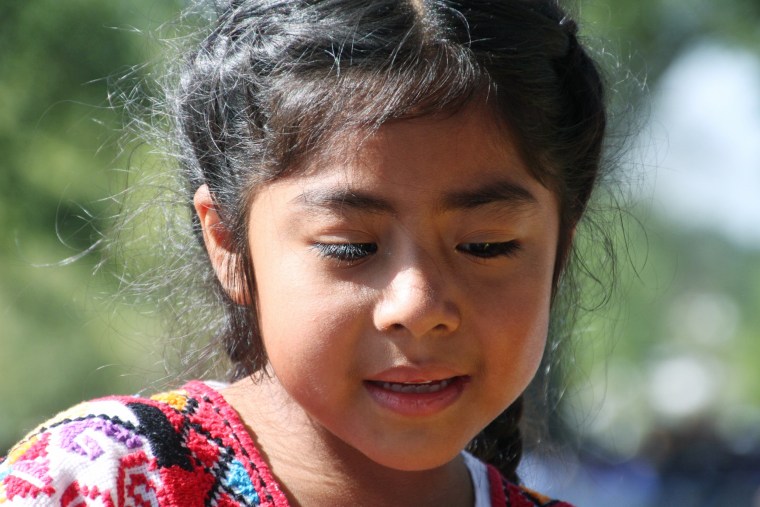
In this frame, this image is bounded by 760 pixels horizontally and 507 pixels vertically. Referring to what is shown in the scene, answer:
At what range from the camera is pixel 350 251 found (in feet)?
4.85

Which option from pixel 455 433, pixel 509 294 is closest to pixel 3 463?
pixel 455 433

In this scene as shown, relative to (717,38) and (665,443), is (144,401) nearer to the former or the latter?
(717,38)

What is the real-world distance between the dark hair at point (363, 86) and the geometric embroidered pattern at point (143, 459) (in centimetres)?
18

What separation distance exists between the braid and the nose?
68 cm

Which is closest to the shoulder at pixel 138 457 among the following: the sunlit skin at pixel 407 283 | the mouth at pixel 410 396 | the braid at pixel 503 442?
the sunlit skin at pixel 407 283

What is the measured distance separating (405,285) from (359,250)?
0.10 metres

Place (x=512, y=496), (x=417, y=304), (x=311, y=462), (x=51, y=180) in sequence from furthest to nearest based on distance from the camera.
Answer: (x=51, y=180) → (x=512, y=496) → (x=311, y=462) → (x=417, y=304)

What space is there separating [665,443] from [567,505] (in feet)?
16.5

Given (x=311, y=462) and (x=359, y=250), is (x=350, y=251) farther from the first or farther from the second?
(x=311, y=462)

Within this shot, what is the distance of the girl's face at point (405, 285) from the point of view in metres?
1.45

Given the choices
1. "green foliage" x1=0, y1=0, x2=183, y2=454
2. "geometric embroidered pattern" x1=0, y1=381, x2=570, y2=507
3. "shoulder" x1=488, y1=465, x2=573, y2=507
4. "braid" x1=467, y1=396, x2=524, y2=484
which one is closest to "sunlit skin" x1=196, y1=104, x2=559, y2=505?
"geometric embroidered pattern" x1=0, y1=381, x2=570, y2=507

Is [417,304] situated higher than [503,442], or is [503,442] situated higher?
[417,304]

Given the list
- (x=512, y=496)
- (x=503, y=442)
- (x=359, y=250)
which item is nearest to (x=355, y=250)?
(x=359, y=250)

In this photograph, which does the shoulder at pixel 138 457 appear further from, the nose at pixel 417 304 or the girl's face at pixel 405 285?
the nose at pixel 417 304
